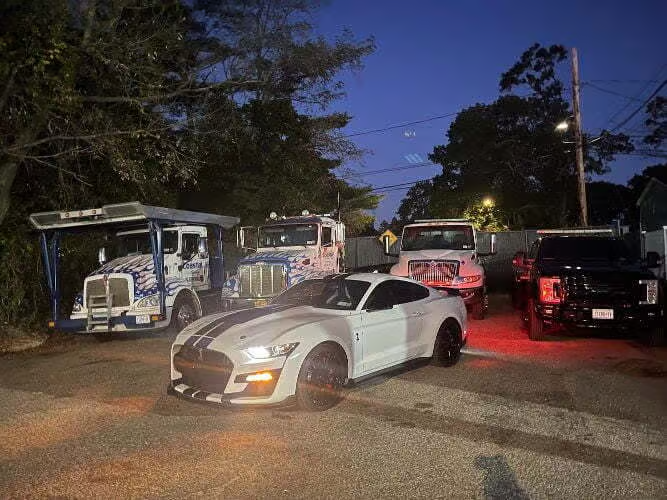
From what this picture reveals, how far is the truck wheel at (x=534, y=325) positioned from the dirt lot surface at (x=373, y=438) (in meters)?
1.75

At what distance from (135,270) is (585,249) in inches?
352

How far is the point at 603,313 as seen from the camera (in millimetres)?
10008

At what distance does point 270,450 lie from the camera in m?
5.44

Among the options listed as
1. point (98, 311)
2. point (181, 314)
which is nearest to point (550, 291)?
point (181, 314)

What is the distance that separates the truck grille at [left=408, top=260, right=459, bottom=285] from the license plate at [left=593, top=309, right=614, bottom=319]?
3.89 meters

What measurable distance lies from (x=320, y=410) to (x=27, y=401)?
3.91 metres

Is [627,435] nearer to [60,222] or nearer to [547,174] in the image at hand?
[60,222]

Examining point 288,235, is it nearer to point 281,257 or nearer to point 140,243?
point 281,257

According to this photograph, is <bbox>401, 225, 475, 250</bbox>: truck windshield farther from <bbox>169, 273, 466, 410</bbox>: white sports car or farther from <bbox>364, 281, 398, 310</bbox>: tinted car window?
<bbox>364, 281, 398, 310</bbox>: tinted car window

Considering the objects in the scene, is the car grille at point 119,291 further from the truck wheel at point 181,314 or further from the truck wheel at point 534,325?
the truck wheel at point 534,325

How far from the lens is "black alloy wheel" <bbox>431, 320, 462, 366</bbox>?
864 cm

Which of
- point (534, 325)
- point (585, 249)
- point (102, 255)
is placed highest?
point (102, 255)

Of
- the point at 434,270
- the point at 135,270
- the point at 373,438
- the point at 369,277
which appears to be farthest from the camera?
the point at 434,270

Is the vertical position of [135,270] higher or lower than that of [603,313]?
higher
